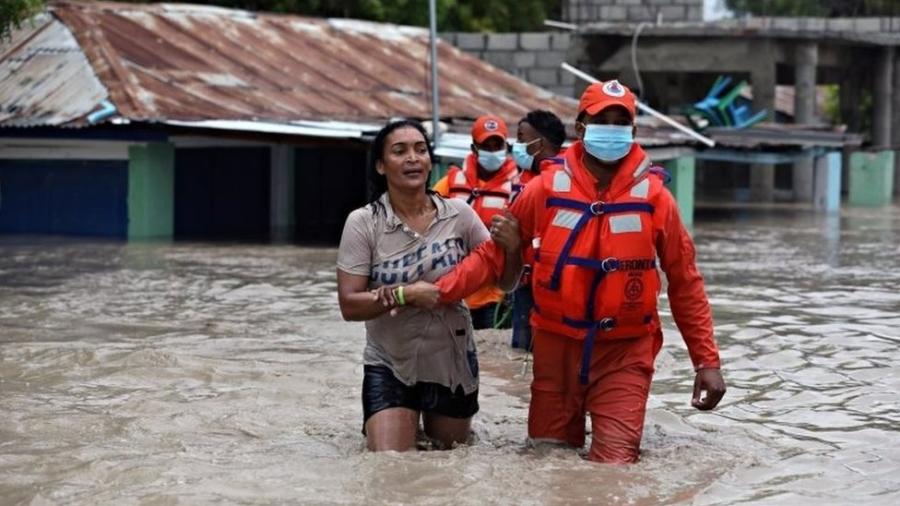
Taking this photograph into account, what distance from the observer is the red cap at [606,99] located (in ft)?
23.2

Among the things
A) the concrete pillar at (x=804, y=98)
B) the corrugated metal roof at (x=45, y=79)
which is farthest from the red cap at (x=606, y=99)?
the concrete pillar at (x=804, y=98)

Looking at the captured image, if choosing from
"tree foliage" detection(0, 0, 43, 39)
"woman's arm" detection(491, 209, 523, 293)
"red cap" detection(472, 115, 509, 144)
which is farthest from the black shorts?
"tree foliage" detection(0, 0, 43, 39)

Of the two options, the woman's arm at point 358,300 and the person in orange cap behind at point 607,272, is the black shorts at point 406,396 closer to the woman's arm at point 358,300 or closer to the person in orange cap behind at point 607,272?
the woman's arm at point 358,300

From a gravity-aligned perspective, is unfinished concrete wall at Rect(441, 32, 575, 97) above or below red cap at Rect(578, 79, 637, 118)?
above


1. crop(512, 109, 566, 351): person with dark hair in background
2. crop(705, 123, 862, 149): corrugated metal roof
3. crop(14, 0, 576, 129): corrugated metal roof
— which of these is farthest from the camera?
crop(705, 123, 862, 149): corrugated metal roof

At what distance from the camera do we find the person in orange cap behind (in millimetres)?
6973

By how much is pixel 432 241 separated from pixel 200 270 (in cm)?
1085

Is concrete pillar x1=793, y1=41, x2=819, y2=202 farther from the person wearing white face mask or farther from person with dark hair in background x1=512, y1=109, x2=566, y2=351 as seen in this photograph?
person with dark hair in background x1=512, y1=109, x2=566, y2=351

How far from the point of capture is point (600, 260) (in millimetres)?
6949

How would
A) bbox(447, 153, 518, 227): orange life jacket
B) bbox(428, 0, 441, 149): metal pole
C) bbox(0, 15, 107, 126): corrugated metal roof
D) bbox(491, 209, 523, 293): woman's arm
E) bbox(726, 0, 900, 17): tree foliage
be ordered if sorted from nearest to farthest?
bbox(491, 209, 523, 293): woman's arm, bbox(447, 153, 518, 227): orange life jacket, bbox(428, 0, 441, 149): metal pole, bbox(0, 15, 107, 126): corrugated metal roof, bbox(726, 0, 900, 17): tree foliage

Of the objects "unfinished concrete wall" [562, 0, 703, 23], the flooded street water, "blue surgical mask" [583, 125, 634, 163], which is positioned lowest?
the flooded street water

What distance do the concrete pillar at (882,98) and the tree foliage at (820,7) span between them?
1082 cm

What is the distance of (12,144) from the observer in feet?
75.9

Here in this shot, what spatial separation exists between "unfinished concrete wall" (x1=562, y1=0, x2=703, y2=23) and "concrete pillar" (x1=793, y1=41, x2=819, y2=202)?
8.63 feet
